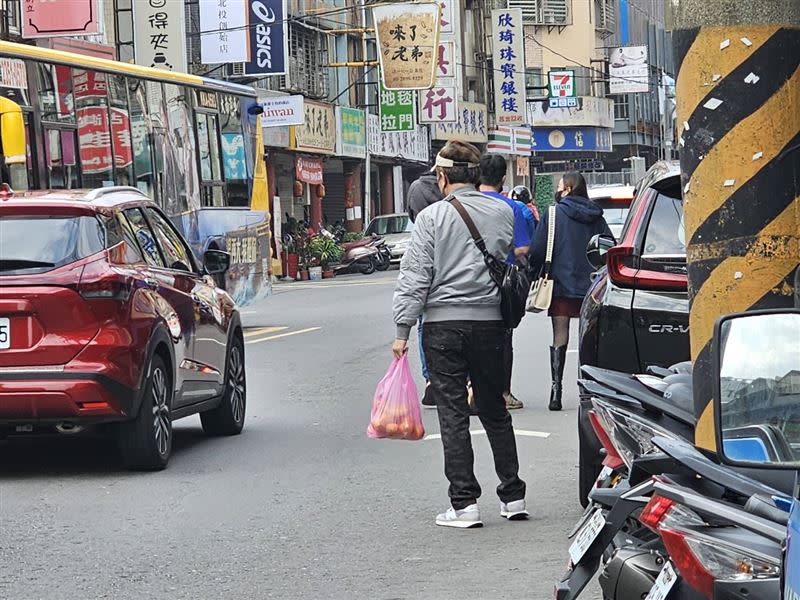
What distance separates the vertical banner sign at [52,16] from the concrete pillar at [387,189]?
30.9 metres

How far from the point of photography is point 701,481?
4.11 metres

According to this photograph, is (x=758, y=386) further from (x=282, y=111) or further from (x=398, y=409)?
(x=282, y=111)

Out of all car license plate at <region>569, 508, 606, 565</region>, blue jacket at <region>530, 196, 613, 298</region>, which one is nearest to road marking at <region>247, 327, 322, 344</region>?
blue jacket at <region>530, 196, 613, 298</region>

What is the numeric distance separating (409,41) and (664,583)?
42058 mm

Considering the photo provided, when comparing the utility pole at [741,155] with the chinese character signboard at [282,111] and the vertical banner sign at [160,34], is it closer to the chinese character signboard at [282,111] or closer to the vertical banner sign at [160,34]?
the vertical banner sign at [160,34]

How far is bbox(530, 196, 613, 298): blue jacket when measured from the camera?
1290 cm

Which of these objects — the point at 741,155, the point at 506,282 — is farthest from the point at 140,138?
the point at 741,155

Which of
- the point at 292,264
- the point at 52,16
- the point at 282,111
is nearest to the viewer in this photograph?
the point at 52,16

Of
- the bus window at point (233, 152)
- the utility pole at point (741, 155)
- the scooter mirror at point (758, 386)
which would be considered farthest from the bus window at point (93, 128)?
the scooter mirror at point (758, 386)

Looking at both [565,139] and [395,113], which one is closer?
[395,113]

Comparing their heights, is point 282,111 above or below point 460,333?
above

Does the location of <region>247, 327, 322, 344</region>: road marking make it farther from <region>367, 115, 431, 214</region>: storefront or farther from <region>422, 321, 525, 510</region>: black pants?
<region>367, 115, 431, 214</region>: storefront

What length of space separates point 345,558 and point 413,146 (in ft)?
177

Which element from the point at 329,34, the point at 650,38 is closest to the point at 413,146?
the point at 329,34
